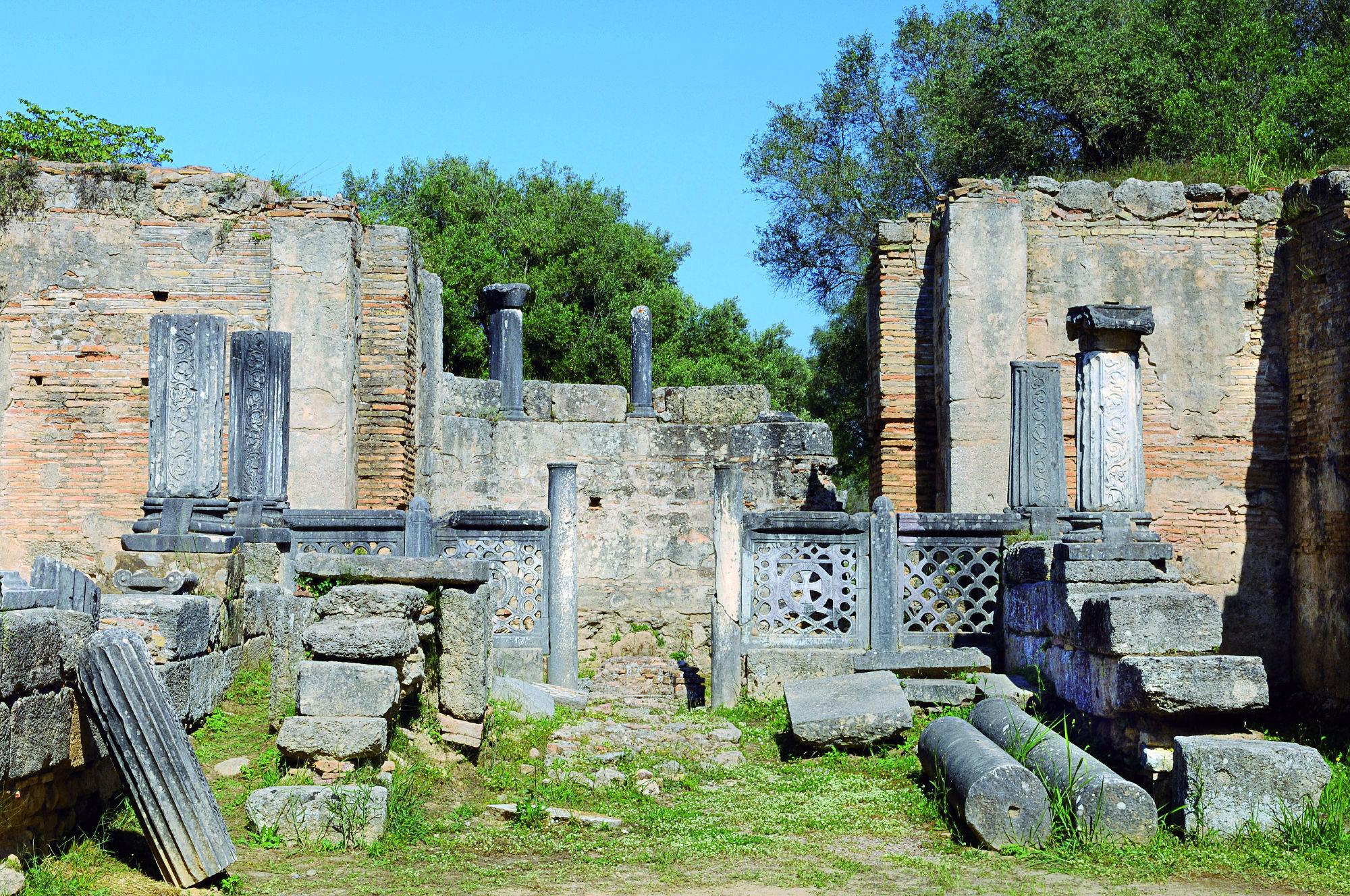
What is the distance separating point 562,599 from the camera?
10266 mm

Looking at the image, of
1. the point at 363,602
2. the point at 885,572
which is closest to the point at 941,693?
the point at 885,572

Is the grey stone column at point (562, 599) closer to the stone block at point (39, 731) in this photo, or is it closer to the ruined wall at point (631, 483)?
the ruined wall at point (631, 483)

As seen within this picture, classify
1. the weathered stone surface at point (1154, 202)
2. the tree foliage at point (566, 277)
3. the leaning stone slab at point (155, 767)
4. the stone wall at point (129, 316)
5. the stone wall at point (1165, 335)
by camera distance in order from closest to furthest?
the leaning stone slab at point (155, 767)
the stone wall at point (1165, 335)
the weathered stone surface at point (1154, 202)
the stone wall at point (129, 316)
the tree foliage at point (566, 277)

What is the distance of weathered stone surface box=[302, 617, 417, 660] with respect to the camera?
6.23 metres

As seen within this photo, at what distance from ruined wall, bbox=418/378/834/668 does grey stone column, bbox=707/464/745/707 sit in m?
5.14

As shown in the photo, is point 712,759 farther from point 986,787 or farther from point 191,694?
point 191,694

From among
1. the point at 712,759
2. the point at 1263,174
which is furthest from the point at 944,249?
the point at 712,759

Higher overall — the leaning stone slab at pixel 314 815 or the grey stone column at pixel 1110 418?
the grey stone column at pixel 1110 418

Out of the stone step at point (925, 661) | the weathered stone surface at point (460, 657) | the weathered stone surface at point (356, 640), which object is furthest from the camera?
the stone step at point (925, 661)

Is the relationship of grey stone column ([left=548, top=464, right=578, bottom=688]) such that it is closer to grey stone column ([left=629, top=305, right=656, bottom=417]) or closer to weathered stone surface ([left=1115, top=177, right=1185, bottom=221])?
grey stone column ([left=629, top=305, right=656, bottom=417])

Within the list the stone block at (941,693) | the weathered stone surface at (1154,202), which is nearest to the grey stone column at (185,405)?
the stone block at (941,693)

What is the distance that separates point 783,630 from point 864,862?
4.05 metres

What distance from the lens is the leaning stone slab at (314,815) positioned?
5.71 metres

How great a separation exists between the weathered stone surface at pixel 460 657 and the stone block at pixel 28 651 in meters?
2.57
